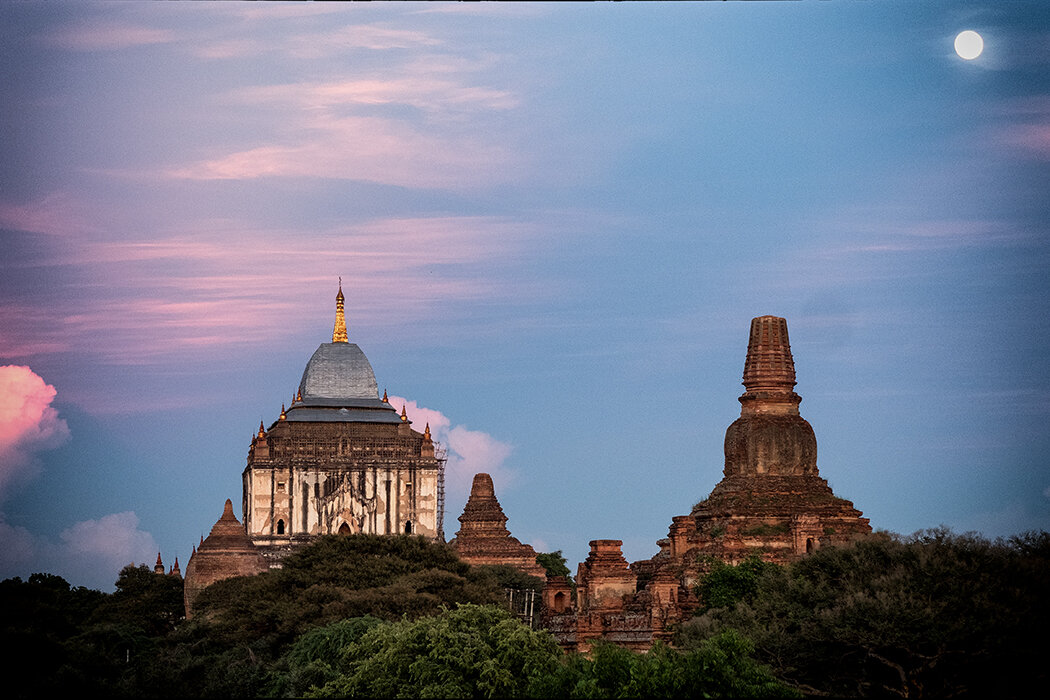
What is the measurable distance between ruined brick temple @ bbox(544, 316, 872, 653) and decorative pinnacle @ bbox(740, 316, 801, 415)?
0.03 m

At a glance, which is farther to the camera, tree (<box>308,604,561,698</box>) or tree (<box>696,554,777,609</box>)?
tree (<box>696,554,777,609</box>)

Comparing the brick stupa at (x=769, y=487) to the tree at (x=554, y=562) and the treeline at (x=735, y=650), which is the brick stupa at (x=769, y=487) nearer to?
Result: the treeline at (x=735, y=650)

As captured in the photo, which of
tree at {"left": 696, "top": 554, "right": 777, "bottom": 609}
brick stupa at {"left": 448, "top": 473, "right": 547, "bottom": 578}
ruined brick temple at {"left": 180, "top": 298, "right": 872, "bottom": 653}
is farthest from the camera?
brick stupa at {"left": 448, "top": 473, "right": 547, "bottom": 578}

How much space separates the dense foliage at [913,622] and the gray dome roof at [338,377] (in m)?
69.7

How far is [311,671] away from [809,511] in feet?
59.4

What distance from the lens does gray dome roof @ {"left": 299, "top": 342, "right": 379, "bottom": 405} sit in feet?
343

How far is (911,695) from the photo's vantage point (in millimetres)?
31922

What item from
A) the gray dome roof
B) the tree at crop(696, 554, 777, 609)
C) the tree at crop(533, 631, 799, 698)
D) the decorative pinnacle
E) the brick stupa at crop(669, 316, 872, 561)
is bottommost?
the tree at crop(533, 631, 799, 698)

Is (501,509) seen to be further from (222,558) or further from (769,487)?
(769,487)

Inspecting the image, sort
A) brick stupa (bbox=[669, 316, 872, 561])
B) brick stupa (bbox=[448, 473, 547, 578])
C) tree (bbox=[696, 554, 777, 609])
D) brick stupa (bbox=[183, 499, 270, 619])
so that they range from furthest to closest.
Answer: brick stupa (bbox=[183, 499, 270, 619]) → brick stupa (bbox=[448, 473, 547, 578]) → brick stupa (bbox=[669, 316, 872, 561]) → tree (bbox=[696, 554, 777, 609])

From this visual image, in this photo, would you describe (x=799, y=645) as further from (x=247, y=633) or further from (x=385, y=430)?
(x=385, y=430)

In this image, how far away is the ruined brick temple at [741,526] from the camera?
1642 inches

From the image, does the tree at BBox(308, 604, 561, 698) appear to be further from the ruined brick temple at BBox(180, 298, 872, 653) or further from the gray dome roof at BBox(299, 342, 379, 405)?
the gray dome roof at BBox(299, 342, 379, 405)

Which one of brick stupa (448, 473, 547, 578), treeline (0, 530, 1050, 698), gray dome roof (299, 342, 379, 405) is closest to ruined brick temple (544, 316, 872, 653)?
treeline (0, 530, 1050, 698)
